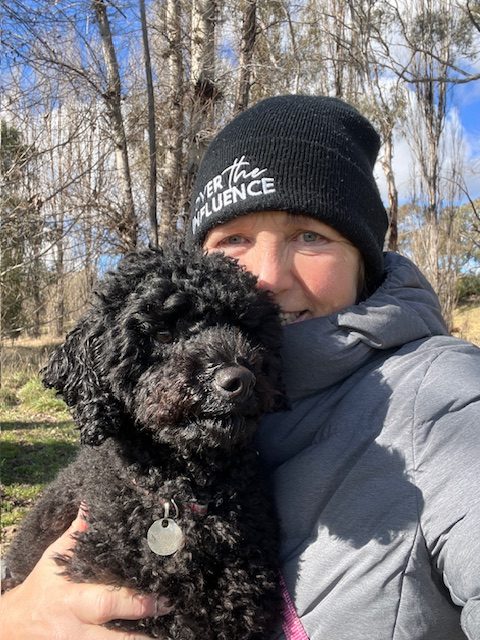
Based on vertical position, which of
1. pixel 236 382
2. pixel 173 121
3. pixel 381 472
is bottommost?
pixel 381 472

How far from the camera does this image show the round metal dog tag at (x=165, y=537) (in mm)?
1634

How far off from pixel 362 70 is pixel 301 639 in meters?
9.30

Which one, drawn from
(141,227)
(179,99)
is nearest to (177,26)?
(179,99)

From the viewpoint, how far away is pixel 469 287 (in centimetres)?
2361

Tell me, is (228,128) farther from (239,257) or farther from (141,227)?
(141,227)

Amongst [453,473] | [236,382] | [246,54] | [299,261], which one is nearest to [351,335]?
Result: [299,261]

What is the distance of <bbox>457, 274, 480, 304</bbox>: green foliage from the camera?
2275 centimetres

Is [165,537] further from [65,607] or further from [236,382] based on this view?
[236,382]

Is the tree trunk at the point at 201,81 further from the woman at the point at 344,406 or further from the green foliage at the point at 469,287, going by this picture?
the green foliage at the point at 469,287

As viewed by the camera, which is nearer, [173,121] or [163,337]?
[163,337]

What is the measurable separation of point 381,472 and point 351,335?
0.45 metres

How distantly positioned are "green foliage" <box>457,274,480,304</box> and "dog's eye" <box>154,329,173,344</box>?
22474 mm

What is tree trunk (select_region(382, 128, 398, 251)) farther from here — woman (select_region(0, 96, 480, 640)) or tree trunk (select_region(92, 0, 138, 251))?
woman (select_region(0, 96, 480, 640))

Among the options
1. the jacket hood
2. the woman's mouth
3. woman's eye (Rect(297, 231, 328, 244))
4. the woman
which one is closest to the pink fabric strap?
the woman
